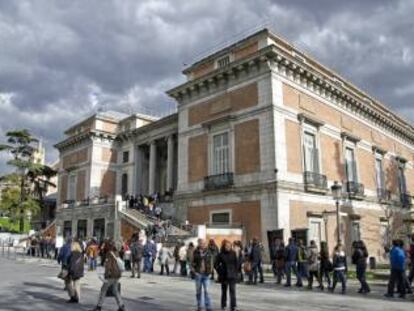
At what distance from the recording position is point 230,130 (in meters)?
26.1

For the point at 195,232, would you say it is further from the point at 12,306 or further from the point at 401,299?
the point at 12,306

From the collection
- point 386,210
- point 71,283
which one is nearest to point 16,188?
point 386,210

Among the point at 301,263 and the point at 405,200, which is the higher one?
the point at 405,200

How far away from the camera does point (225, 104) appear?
26.8 metres

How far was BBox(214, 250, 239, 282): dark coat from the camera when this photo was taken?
9.41 meters

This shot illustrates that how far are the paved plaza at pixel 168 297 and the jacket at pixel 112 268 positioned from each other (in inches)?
44.6

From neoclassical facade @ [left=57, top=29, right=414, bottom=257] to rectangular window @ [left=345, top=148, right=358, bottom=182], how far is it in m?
0.07

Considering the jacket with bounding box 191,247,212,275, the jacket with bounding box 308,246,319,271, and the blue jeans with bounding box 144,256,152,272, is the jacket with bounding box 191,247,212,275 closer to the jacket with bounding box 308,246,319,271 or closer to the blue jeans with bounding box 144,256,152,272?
the jacket with bounding box 308,246,319,271

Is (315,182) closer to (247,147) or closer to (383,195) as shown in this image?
(247,147)

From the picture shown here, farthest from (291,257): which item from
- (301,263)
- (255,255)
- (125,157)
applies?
(125,157)

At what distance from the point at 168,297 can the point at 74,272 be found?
2686mm

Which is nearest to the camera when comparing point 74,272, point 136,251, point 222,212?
point 74,272

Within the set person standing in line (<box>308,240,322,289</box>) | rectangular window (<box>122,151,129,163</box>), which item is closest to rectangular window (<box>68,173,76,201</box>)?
rectangular window (<box>122,151,129,163</box>)

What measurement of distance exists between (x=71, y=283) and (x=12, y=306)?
1.38 meters
